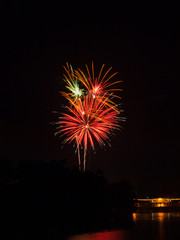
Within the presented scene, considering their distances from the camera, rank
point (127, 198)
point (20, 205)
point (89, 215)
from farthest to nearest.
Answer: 1. point (127, 198)
2. point (89, 215)
3. point (20, 205)

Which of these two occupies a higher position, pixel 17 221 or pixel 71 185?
pixel 71 185

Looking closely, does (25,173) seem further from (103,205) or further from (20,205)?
(103,205)

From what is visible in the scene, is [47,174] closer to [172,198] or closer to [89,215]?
[89,215]

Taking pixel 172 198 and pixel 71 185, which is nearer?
pixel 71 185

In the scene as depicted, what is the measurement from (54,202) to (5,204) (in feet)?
20.2

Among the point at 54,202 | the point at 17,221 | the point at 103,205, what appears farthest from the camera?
the point at 103,205

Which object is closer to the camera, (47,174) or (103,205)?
(47,174)

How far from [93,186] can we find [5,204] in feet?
62.5

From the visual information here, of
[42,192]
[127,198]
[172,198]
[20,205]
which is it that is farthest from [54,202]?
[172,198]

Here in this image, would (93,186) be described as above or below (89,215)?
above

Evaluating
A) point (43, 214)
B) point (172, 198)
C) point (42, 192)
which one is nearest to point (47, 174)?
point (42, 192)

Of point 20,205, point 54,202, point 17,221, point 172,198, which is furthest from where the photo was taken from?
point 172,198

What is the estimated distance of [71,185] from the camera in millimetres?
45812

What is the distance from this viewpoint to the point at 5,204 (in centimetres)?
3622
